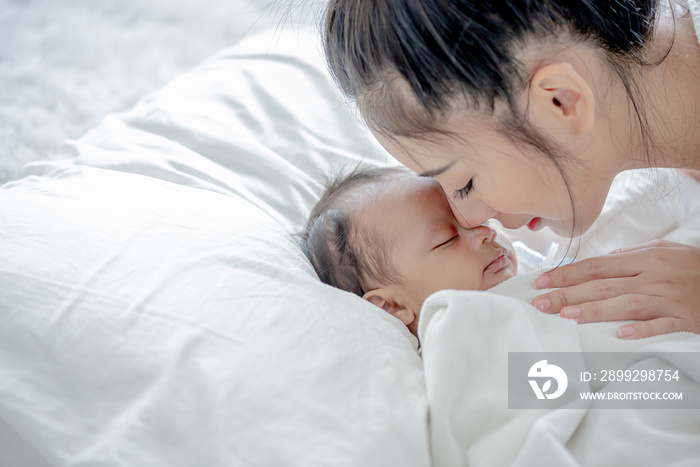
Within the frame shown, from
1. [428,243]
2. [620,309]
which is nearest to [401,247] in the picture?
[428,243]

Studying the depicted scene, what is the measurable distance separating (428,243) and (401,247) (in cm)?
5

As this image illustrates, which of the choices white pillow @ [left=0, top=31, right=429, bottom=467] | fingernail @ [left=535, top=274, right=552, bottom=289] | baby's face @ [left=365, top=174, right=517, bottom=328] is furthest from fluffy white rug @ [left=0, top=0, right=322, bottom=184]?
fingernail @ [left=535, top=274, right=552, bottom=289]

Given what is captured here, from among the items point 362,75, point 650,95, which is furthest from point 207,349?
point 650,95

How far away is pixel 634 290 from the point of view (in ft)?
3.17

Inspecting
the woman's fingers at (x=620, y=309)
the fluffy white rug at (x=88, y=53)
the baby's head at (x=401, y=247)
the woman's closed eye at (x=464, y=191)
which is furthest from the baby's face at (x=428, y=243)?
the fluffy white rug at (x=88, y=53)

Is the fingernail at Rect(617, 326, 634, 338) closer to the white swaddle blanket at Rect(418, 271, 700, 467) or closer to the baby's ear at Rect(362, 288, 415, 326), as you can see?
the white swaddle blanket at Rect(418, 271, 700, 467)

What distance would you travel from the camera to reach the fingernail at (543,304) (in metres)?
0.97

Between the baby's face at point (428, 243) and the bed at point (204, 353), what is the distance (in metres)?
0.14

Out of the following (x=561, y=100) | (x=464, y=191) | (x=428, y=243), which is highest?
(x=561, y=100)

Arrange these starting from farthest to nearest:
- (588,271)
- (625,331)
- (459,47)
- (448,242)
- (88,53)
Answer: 1. (88,53)
2. (448,242)
3. (588,271)
4. (625,331)
5. (459,47)

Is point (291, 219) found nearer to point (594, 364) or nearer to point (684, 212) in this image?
point (594, 364)

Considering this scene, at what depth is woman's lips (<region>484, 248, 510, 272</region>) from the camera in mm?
1157

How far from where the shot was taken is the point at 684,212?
1.26 meters

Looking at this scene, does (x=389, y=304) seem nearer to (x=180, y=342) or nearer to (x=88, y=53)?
(x=180, y=342)
